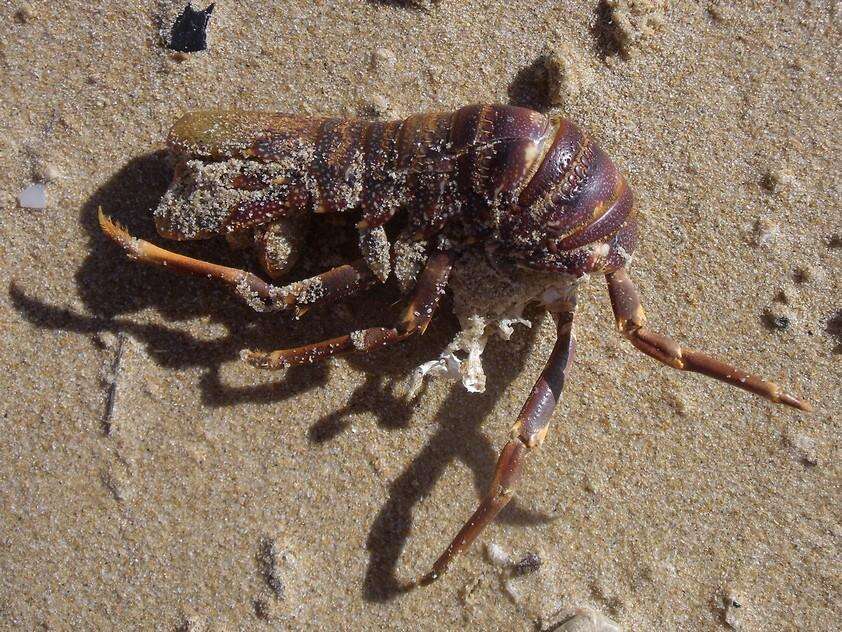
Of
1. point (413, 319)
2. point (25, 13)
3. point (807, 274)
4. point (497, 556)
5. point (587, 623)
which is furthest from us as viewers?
point (25, 13)

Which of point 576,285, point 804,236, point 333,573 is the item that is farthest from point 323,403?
point 804,236

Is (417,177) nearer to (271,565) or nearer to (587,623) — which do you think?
(271,565)

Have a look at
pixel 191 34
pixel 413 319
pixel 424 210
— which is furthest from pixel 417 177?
pixel 191 34

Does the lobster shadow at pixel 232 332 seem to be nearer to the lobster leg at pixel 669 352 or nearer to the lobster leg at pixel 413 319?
the lobster leg at pixel 413 319

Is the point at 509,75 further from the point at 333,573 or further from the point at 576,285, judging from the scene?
the point at 333,573

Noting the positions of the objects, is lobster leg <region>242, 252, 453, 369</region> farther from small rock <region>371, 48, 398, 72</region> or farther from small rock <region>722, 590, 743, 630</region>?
small rock <region>722, 590, 743, 630</region>
